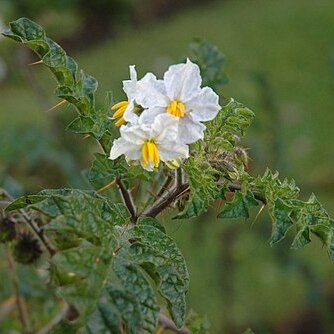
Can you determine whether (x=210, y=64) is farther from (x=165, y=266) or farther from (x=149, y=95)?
(x=165, y=266)

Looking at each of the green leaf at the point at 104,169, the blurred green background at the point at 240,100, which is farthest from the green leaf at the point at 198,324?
the green leaf at the point at 104,169

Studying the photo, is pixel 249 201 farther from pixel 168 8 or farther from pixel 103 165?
pixel 168 8

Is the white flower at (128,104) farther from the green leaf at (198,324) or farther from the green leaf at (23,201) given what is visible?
the green leaf at (198,324)

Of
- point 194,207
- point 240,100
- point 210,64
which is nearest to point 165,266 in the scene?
point 194,207

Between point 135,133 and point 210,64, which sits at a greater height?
point 210,64

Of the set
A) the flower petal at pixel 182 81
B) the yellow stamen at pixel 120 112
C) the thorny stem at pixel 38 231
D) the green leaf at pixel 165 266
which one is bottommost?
the green leaf at pixel 165 266

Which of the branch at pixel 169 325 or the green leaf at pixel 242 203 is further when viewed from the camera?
the branch at pixel 169 325

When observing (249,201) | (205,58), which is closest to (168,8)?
(205,58)

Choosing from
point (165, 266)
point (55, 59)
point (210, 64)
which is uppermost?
point (210, 64)
